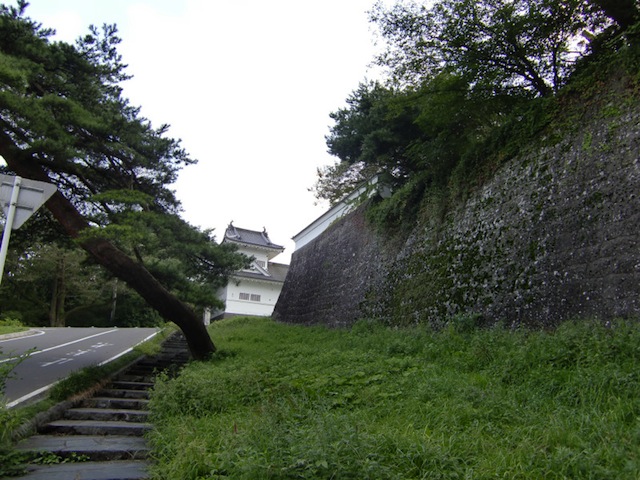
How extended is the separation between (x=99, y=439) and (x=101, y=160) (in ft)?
20.1

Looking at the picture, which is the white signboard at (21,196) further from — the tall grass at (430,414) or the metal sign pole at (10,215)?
the tall grass at (430,414)

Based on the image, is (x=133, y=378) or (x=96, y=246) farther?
(x=133, y=378)

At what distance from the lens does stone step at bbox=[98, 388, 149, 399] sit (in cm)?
742

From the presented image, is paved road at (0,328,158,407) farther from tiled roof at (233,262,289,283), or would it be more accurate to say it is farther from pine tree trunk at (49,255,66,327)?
pine tree trunk at (49,255,66,327)

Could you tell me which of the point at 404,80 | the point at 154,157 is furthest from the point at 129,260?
the point at 404,80

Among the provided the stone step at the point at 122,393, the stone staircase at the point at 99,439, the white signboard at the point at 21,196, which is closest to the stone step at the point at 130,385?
the stone staircase at the point at 99,439

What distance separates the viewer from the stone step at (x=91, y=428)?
17.6 feet

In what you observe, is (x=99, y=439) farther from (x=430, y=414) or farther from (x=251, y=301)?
(x=251, y=301)

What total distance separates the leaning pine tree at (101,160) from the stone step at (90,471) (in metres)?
4.05

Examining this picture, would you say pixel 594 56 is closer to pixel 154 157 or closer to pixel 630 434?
pixel 630 434

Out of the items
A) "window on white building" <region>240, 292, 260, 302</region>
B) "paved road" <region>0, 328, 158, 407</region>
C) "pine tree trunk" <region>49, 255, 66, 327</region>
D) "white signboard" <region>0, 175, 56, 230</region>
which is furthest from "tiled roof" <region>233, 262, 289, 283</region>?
"white signboard" <region>0, 175, 56, 230</region>

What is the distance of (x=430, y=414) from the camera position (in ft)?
13.1

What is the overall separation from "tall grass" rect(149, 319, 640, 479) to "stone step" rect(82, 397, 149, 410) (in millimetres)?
919

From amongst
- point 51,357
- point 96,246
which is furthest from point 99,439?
point 51,357
